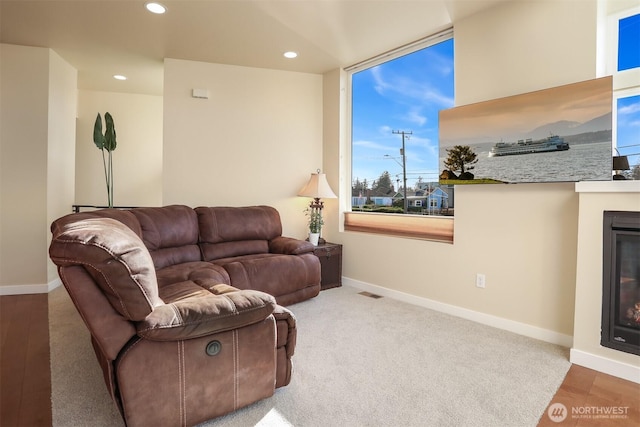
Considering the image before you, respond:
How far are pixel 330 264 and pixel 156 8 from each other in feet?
9.80

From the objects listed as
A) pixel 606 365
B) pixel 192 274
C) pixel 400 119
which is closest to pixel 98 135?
pixel 192 274

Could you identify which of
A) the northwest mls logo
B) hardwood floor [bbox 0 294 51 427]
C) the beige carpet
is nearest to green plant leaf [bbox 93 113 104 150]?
hardwood floor [bbox 0 294 51 427]

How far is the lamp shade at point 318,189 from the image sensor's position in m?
4.18

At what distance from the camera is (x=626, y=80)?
244 cm

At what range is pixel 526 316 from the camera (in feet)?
9.12

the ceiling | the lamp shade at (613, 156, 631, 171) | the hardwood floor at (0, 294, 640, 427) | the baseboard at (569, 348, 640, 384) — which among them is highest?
the ceiling

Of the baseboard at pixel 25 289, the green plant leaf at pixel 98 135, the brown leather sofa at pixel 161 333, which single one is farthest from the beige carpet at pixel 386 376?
the green plant leaf at pixel 98 135

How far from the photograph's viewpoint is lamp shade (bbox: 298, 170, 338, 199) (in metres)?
4.18

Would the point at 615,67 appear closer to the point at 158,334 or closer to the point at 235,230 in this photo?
the point at 158,334

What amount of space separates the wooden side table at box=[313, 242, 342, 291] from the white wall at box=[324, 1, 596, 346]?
101 cm

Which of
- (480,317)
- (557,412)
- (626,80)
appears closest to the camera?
(557,412)

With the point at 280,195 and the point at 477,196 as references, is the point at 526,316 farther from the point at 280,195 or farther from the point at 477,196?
the point at 280,195

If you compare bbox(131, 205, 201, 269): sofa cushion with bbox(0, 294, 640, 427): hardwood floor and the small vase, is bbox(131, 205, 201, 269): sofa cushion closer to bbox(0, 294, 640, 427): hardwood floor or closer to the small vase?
bbox(0, 294, 640, 427): hardwood floor

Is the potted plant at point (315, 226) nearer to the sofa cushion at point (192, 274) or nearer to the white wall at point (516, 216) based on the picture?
the white wall at point (516, 216)
